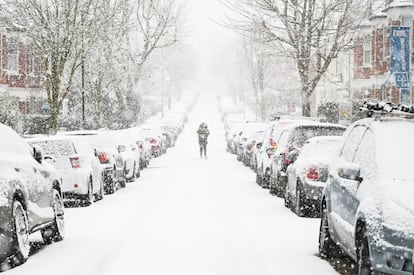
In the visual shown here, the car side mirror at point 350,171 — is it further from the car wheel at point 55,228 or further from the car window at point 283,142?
the car window at point 283,142

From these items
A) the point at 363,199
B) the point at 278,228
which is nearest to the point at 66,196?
the point at 278,228

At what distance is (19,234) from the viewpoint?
33.7ft

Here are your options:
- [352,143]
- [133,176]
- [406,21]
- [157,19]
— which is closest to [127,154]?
[133,176]

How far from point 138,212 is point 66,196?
2.21 metres

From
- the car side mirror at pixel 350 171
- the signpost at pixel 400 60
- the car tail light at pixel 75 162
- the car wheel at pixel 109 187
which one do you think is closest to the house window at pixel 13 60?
the car wheel at pixel 109 187

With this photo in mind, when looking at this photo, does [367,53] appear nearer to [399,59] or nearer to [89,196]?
[399,59]

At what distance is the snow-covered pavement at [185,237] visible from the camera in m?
10.1

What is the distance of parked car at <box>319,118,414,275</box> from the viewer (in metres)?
7.29

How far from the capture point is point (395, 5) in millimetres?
38406

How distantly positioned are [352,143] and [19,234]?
4155 millimetres

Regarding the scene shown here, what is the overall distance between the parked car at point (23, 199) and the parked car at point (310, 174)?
4.79 meters

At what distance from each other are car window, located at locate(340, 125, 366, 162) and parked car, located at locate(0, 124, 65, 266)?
401 centimetres

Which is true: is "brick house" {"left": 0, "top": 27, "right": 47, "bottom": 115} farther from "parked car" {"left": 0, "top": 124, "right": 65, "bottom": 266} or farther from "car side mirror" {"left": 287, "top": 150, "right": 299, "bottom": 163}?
"parked car" {"left": 0, "top": 124, "right": 65, "bottom": 266}

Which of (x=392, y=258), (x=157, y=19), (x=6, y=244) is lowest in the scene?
(x=6, y=244)
